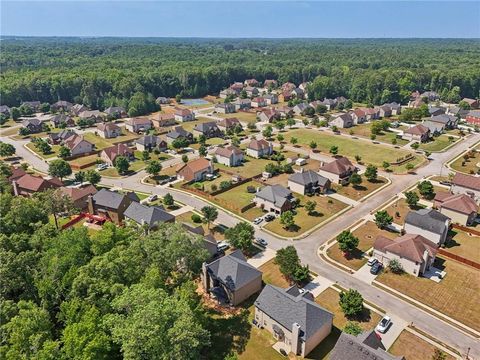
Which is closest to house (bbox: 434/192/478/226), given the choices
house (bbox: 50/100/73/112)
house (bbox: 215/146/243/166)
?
house (bbox: 215/146/243/166)

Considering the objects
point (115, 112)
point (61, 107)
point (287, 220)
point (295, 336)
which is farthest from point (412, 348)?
point (61, 107)

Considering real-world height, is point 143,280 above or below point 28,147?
above

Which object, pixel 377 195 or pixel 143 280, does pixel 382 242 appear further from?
pixel 143 280

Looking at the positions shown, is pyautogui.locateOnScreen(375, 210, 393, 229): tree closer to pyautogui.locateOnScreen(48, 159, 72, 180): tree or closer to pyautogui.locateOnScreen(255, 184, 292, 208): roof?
pyautogui.locateOnScreen(255, 184, 292, 208): roof

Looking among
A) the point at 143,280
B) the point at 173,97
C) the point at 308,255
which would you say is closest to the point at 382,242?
the point at 308,255

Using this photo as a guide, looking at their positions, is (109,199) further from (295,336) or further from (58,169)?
(295,336)

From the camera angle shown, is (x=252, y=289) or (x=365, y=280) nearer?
(x=252, y=289)

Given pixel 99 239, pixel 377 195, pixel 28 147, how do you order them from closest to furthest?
pixel 99 239 → pixel 377 195 → pixel 28 147
